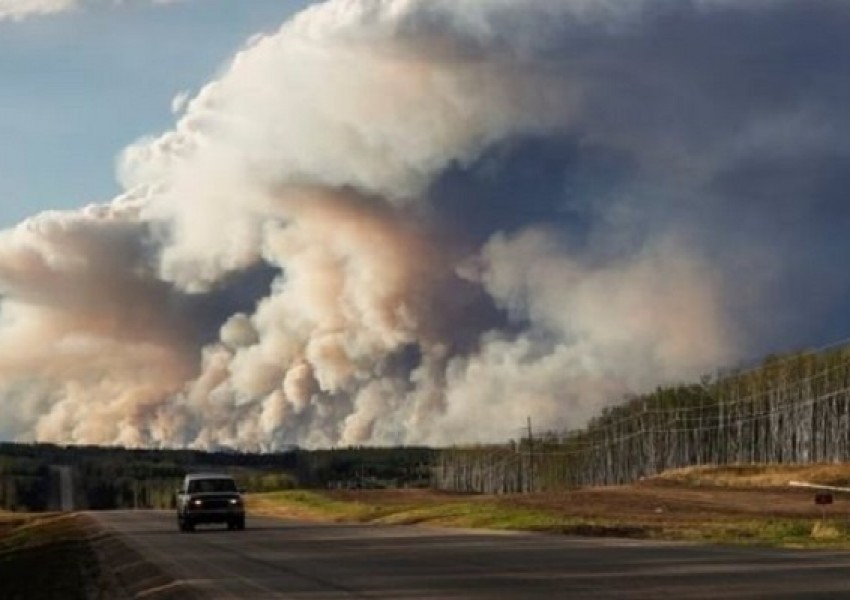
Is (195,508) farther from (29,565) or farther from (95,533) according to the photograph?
(29,565)

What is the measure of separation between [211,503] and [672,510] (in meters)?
18.9

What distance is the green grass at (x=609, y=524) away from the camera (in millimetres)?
43844

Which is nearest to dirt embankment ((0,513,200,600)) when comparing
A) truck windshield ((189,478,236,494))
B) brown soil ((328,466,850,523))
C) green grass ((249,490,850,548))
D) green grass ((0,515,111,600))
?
green grass ((0,515,111,600))

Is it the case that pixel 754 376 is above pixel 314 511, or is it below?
above

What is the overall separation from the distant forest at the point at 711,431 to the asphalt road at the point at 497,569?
7151 centimetres

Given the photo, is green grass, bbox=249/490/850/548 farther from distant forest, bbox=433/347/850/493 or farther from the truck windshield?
distant forest, bbox=433/347/850/493

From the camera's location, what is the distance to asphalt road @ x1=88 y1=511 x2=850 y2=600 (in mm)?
25562

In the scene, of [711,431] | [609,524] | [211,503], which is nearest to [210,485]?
[211,503]

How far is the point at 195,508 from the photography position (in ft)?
214

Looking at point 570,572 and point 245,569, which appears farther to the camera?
point 245,569

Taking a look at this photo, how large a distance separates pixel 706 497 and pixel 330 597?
5619cm

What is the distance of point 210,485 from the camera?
65.9 metres

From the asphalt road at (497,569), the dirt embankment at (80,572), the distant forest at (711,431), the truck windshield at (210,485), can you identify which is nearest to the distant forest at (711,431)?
the distant forest at (711,431)

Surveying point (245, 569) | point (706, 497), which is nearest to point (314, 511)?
point (706, 497)
